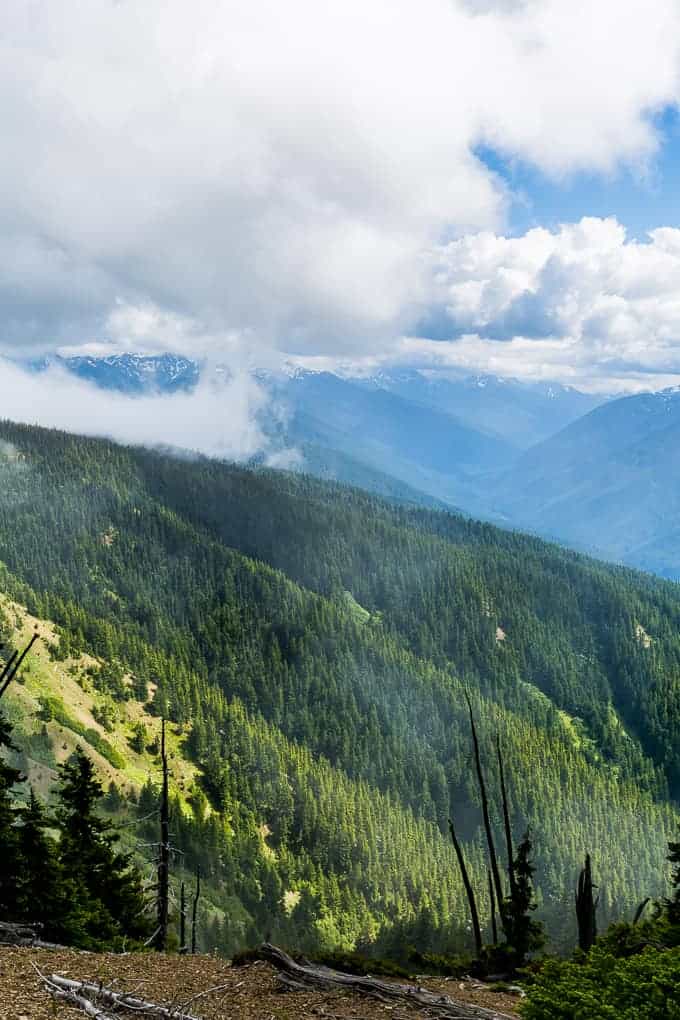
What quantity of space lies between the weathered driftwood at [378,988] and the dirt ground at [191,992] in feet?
1.13

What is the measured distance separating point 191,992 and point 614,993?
11403 millimetres

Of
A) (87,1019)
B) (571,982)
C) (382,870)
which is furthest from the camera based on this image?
(382,870)

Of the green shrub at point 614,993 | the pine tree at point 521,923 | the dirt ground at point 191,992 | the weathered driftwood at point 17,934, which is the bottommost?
the pine tree at point 521,923

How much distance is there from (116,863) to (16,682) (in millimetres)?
144141

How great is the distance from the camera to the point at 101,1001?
15672mm

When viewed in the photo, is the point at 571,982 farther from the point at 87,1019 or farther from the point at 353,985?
the point at 87,1019

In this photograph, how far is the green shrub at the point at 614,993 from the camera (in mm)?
11648

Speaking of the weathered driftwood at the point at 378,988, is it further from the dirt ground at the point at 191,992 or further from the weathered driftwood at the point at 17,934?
the weathered driftwood at the point at 17,934

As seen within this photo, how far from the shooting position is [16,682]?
17200cm

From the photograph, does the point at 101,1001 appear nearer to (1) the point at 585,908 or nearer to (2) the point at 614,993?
(2) the point at 614,993

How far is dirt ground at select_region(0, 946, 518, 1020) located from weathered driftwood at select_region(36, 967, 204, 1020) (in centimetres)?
27

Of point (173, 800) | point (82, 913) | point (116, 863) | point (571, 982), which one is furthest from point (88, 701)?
point (571, 982)

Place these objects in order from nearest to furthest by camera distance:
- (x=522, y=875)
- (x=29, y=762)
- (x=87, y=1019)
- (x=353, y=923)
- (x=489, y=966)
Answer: (x=87, y=1019), (x=489, y=966), (x=522, y=875), (x=29, y=762), (x=353, y=923)

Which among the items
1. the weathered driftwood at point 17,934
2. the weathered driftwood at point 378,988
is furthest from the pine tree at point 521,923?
the weathered driftwood at point 17,934
